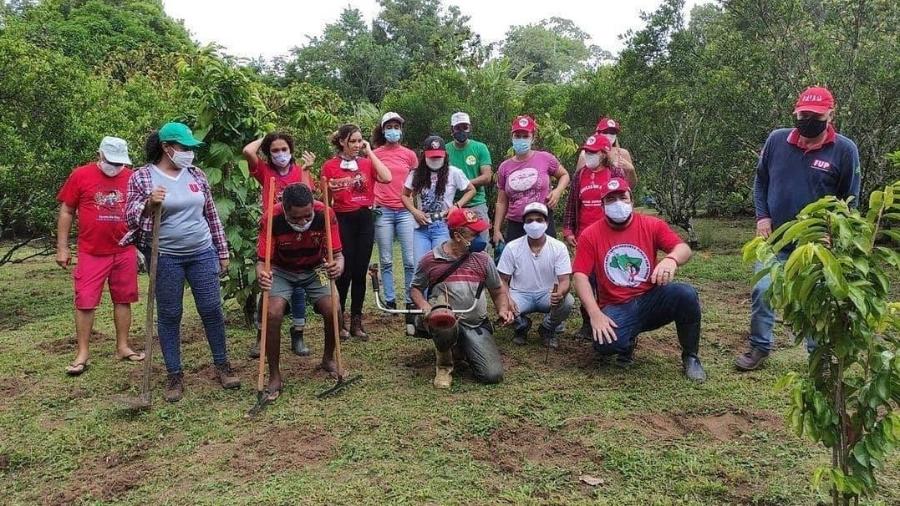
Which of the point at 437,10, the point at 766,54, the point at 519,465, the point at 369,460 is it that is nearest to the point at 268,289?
the point at 369,460

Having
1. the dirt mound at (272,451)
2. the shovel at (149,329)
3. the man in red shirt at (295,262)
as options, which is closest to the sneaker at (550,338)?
the man in red shirt at (295,262)

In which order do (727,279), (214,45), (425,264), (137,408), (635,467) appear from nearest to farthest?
(635,467)
(137,408)
(425,264)
(214,45)
(727,279)

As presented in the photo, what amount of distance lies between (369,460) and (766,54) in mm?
7862

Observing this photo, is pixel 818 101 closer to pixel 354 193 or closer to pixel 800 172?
pixel 800 172

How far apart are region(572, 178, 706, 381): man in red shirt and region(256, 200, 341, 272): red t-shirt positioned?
1.73 meters

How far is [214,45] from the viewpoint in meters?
5.60

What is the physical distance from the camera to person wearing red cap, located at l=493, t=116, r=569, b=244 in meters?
5.32

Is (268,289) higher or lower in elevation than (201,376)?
higher

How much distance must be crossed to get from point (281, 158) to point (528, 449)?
269 cm

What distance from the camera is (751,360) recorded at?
4.36 m

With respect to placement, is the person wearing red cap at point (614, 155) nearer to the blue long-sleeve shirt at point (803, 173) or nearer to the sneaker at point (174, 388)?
the blue long-sleeve shirt at point (803, 173)

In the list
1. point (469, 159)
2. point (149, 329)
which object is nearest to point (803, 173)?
point (469, 159)

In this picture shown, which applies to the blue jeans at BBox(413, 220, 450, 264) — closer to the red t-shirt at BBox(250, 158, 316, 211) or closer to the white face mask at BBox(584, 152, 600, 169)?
the red t-shirt at BBox(250, 158, 316, 211)

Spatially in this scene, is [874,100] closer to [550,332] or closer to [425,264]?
[550,332]
